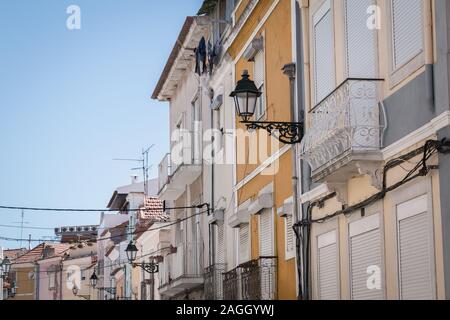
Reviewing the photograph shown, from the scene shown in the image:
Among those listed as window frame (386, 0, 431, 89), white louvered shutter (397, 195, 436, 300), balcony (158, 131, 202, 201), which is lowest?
white louvered shutter (397, 195, 436, 300)

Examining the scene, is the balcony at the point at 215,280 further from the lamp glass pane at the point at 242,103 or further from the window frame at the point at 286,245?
the lamp glass pane at the point at 242,103

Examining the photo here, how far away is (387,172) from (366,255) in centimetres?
132

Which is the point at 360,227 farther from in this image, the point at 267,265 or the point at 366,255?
the point at 267,265

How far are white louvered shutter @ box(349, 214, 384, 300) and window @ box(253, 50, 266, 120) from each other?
5614mm

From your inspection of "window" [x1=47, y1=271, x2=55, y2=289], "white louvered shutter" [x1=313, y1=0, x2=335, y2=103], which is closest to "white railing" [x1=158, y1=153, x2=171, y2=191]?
"white louvered shutter" [x1=313, y1=0, x2=335, y2=103]

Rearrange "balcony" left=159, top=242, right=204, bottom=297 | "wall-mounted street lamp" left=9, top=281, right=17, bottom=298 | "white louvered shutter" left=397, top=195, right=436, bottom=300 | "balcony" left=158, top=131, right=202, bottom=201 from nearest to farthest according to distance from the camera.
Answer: "white louvered shutter" left=397, top=195, right=436, bottom=300 → "balcony" left=159, top=242, right=204, bottom=297 → "balcony" left=158, top=131, right=202, bottom=201 → "wall-mounted street lamp" left=9, top=281, right=17, bottom=298

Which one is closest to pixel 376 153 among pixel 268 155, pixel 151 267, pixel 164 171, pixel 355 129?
pixel 355 129

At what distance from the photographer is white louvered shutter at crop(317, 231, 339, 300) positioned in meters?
14.4

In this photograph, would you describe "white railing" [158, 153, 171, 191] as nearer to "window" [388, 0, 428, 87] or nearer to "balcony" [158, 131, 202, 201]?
"balcony" [158, 131, 202, 201]

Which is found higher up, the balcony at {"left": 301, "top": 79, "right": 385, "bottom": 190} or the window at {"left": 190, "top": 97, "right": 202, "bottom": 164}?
the window at {"left": 190, "top": 97, "right": 202, "bottom": 164}

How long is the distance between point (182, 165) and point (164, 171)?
3623 millimetres

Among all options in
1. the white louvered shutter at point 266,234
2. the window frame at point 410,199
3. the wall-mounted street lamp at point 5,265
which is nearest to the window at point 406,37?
the window frame at point 410,199

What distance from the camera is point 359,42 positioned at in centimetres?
1338
